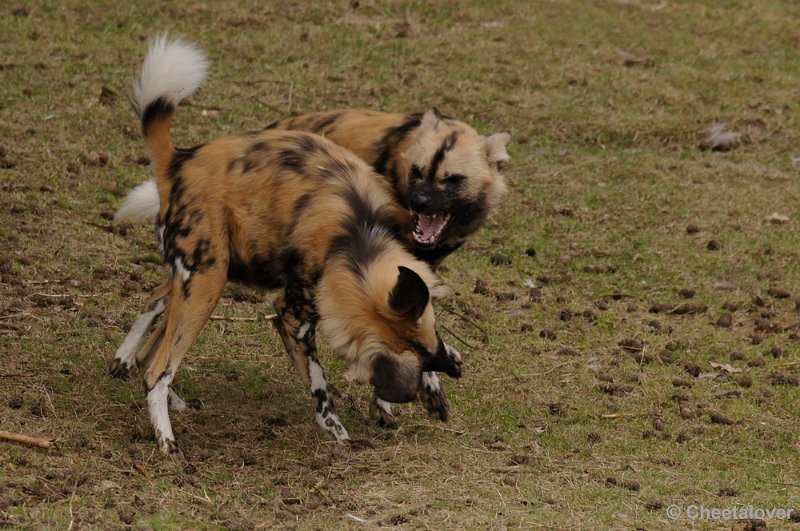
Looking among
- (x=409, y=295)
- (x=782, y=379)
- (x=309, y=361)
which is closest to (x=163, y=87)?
(x=309, y=361)

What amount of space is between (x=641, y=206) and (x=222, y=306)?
3.87 meters

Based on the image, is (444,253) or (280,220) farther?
(444,253)

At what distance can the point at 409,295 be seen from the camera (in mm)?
5246

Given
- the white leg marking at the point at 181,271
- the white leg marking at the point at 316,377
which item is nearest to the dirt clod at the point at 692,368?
the white leg marking at the point at 316,377

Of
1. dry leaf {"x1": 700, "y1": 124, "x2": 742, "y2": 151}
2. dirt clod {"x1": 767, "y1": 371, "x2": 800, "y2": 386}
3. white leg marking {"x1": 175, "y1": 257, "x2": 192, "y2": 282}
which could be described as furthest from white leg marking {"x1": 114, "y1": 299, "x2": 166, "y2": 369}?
dry leaf {"x1": 700, "y1": 124, "x2": 742, "y2": 151}

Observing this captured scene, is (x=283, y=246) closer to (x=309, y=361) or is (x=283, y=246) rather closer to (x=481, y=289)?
(x=309, y=361)

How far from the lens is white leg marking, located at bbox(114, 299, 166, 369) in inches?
257

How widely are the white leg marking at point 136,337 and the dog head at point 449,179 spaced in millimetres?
1451

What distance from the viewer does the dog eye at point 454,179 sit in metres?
7.00

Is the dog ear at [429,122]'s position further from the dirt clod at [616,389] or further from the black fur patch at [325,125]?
the dirt clod at [616,389]

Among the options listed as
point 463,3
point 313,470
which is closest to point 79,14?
point 463,3

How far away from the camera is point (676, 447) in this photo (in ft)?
20.4

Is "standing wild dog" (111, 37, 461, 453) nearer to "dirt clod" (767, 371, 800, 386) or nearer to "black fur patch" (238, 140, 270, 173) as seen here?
"black fur patch" (238, 140, 270, 173)

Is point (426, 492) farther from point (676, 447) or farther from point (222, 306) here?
point (222, 306)
